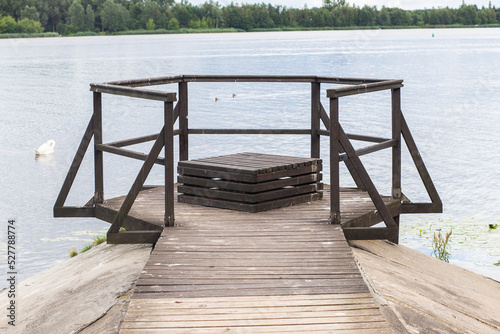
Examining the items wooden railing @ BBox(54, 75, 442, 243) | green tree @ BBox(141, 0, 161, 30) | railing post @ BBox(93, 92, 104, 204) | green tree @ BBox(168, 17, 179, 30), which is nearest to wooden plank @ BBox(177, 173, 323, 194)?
wooden railing @ BBox(54, 75, 442, 243)

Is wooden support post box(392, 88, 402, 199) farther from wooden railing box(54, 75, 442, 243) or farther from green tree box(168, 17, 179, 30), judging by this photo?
green tree box(168, 17, 179, 30)

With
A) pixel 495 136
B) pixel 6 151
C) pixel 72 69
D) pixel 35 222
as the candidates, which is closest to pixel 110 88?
pixel 35 222

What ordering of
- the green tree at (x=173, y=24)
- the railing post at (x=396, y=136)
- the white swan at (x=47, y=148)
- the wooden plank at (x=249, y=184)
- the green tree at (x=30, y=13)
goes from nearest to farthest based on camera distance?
the wooden plank at (x=249, y=184), the railing post at (x=396, y=136), the white swan at (x=47, y=148), the green tree at (x=30, y=13), the green tree at (x=173, y=24)

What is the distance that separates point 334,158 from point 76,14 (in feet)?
385

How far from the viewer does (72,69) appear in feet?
203

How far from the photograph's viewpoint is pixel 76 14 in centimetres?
11775

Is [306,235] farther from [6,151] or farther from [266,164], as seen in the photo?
[6,151]

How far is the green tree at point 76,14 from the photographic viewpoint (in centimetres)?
11356

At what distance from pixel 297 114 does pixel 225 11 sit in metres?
118

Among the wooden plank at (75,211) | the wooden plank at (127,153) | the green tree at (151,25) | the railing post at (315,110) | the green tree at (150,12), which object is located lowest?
the wooden plank at (75,211)

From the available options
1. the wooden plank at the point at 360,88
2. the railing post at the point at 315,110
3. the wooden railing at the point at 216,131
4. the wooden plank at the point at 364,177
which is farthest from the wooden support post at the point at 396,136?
the wooden plank at the point at 364,177

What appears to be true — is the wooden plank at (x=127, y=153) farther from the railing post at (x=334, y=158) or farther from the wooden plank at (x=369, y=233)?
the wooden plank at (x=369, y=233)

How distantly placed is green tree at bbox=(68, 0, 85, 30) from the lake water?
51.0m

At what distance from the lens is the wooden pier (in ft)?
15.8
